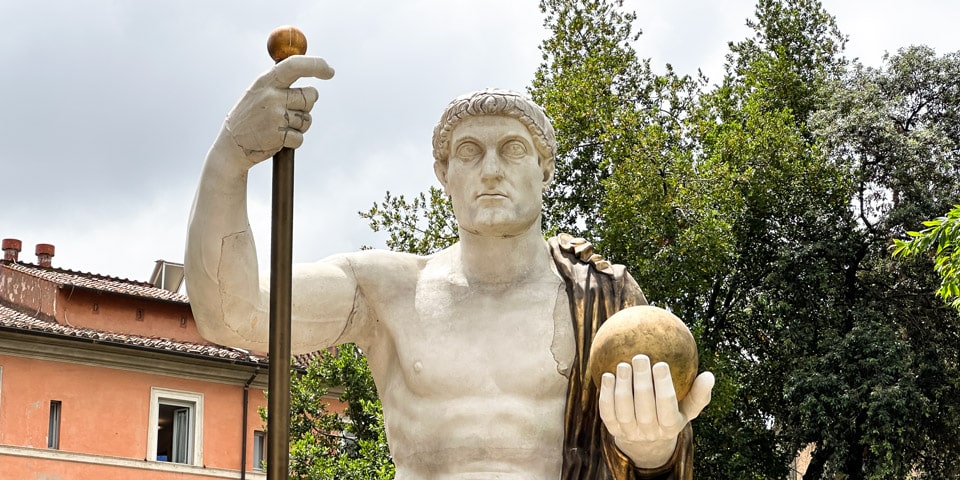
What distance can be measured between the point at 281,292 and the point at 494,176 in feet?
3.40

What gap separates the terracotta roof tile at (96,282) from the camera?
136ft

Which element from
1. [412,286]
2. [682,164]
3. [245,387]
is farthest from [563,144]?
[412,286]

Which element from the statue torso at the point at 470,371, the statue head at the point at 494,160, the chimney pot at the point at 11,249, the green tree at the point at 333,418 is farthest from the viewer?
the chimney pot at the point at 11,249

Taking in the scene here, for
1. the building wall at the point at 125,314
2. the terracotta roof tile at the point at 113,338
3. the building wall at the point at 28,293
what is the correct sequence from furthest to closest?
the building wall at the point at 125,314
the building wall at the point at 28,293
the terracotta roof tile at the point at 113,338

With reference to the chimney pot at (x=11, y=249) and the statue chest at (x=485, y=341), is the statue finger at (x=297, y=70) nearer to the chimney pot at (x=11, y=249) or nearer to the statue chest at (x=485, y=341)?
the statue chest at (x=485, y=341)

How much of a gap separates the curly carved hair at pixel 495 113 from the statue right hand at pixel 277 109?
735 millimetres

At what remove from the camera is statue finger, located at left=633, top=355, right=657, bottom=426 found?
4875 mm

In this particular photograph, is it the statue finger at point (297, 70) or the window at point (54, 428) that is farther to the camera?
the window at point (54, 428)

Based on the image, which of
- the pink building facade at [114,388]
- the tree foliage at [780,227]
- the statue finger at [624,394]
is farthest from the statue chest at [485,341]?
the pink building facade at [114,388]

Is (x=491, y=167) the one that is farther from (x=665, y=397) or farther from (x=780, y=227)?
(x=780, y=227)

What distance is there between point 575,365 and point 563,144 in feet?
76.8

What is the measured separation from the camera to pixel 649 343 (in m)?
4.91

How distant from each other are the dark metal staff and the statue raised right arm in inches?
4.0

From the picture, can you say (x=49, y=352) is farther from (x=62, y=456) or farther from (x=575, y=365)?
(x=575, y=365)
